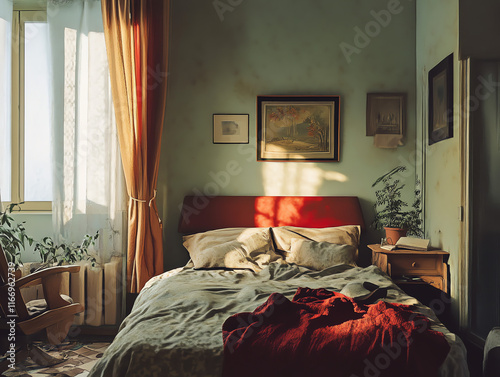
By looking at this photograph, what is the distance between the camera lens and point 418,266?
338cm

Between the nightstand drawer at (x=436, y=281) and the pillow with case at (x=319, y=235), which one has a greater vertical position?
the pillow with case at (x=319, y=235)

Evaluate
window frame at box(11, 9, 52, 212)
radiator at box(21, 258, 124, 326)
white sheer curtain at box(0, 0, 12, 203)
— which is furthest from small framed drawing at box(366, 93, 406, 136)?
white sheer curtain at box(0, 0, 12, 203)

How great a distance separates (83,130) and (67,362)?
190 centimetres

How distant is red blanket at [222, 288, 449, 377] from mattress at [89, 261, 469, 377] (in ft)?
0.25

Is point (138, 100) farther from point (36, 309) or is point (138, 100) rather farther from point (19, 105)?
point (36, 309)

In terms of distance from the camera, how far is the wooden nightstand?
11.0ft

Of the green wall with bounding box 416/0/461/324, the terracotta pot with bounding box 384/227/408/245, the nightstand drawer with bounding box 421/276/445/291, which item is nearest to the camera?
the green wall with bounding box 416/0/461/324

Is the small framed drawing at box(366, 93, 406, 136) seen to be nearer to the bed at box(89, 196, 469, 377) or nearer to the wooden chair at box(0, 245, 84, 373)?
the bed at box(89, 196, 469, 377)

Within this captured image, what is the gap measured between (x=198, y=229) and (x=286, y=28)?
2080mm

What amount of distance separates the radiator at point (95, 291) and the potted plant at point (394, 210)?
7.87 feet

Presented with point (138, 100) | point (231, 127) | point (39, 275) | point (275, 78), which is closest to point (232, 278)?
point (39, 275)

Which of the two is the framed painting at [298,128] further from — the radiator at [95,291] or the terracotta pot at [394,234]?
the radiator at [95,291]

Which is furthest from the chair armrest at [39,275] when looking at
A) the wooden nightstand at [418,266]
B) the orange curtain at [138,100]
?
the wooden nightstand at [418,266]

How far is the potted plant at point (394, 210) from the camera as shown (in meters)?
3.69
